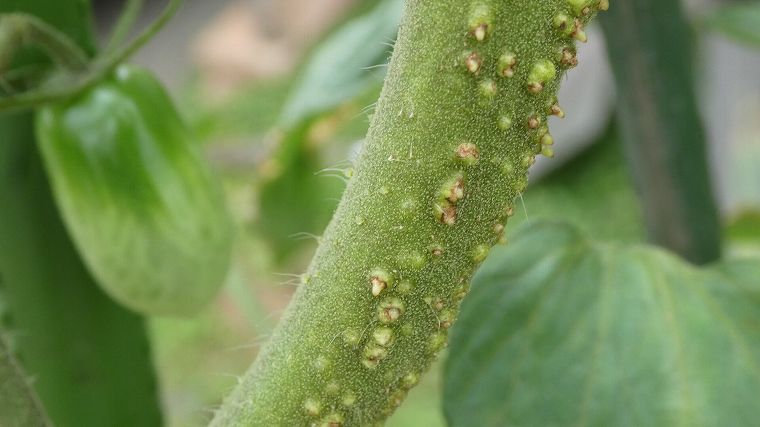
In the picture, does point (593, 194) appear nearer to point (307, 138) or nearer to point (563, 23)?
point (307, 138)

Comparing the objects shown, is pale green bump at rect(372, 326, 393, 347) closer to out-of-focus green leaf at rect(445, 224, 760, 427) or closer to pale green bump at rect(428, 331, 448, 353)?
pale green bump at rect(428, 331, 448, 353)

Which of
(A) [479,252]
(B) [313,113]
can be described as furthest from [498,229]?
(B) [313,113]

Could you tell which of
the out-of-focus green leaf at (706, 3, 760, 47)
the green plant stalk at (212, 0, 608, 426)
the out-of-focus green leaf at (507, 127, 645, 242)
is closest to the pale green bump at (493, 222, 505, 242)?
the green plant stalk at (212, 0, 608, 426)

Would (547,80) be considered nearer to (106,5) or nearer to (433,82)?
(433,82)

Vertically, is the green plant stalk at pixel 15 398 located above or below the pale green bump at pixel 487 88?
below

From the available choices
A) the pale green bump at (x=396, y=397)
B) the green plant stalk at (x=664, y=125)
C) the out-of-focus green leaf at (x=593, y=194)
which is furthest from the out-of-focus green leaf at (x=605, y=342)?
the out-of-focus green leaf at (x=593, y=194)

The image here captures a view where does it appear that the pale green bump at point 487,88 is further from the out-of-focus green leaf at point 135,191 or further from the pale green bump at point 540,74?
the out-of-focus green leaf at point 135,191

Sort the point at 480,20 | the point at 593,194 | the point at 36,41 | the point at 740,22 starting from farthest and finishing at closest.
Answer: the point at 593,194, the point at 740,22, the point at 36,41, the point at 480,20
